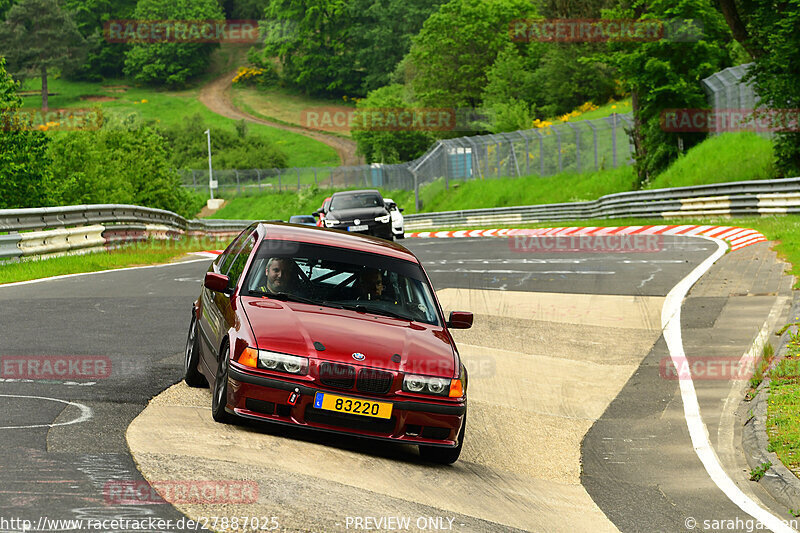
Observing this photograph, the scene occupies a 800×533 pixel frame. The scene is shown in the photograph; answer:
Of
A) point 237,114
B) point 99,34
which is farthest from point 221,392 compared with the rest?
point 99,34

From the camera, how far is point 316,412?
7145mm

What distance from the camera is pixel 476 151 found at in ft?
198

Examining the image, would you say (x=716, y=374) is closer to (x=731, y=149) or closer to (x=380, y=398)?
(x=380, y=398)

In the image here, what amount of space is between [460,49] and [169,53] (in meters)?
80.6

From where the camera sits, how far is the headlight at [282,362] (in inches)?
281

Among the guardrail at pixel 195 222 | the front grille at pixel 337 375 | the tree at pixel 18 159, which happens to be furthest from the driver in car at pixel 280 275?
the tree at pixel 18 159

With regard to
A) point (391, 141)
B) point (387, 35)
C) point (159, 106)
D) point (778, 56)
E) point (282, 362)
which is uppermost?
point (387, 35)

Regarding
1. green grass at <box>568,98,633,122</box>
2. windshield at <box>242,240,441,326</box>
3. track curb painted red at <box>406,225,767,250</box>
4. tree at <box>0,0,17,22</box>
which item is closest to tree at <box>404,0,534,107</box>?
green grass at <box>568,98,633,122</box>

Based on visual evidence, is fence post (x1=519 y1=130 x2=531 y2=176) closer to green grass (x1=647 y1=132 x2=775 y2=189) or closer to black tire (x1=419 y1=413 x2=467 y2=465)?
green grass (x1=647 y1=132 x2=775 y2=189)

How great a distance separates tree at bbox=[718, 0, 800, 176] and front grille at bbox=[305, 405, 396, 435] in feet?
83.7

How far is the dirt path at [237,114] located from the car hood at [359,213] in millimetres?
93961

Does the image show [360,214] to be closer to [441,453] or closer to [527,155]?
[441,453]

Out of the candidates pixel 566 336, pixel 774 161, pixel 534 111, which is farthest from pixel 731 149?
pixel 534 111

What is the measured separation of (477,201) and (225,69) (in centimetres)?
12531
